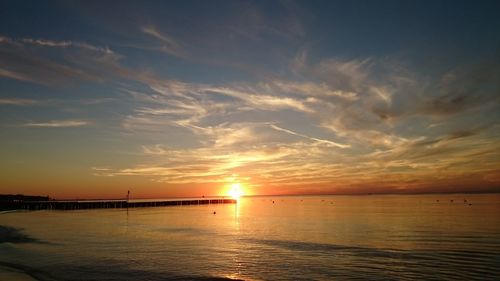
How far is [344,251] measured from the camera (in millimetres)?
30266

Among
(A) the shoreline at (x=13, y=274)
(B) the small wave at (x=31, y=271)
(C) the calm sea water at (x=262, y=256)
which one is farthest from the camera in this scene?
(C) the calm sea water at (x=262, y=256)

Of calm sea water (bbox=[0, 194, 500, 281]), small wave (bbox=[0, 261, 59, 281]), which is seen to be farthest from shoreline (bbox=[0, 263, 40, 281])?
calm sea water (bbox=[0, 194, 500, 281])

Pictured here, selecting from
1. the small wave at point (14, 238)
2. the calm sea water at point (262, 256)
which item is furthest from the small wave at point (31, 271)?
the small wave at point (14, 238)

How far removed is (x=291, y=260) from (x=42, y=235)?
29.2 meters

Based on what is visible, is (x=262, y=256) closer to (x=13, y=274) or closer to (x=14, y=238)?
(x=13, y=274)

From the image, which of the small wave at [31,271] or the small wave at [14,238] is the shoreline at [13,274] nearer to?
the small wave at [31,271]

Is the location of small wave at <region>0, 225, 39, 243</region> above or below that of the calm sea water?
above

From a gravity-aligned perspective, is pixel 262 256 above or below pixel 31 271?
below

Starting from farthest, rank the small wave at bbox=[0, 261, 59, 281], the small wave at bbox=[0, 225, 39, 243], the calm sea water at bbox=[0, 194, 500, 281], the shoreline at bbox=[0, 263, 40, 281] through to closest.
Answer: the small wave at bbox=[0, 225, 39, 243] < the calm sea water at bbox=[0, 194, 500, 281] < the small wave at bbox=[0, 261, 59, 281] < the shoreline at bbox=[0, 263, 40, 281]

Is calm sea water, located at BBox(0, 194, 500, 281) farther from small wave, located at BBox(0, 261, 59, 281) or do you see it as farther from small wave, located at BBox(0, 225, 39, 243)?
small wave, located at BBox(0, 225, 39, 243)

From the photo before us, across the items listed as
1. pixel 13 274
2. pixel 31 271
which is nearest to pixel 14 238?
pixel 31 271

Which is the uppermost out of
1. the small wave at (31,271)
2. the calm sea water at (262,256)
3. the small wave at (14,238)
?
the small wave at (14,238)

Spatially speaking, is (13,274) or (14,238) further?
(14,238)

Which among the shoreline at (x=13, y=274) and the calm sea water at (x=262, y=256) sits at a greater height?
the shoreline at (x=13, y=274)
